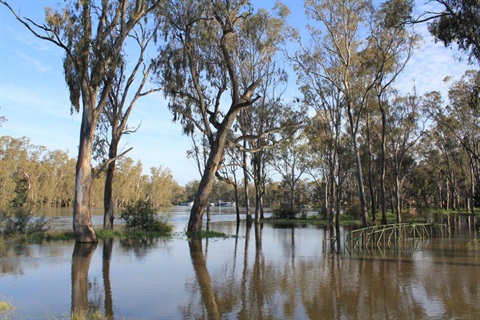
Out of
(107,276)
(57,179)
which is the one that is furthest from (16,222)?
(57,179)

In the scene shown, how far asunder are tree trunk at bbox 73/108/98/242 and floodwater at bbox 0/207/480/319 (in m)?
0.82

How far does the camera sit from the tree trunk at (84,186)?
642 inches

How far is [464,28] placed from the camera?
16000mm

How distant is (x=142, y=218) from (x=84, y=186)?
6.81m

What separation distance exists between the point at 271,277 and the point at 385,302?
10.7 feet

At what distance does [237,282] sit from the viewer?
9750 millimetres

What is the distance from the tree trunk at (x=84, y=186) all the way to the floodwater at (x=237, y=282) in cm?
82

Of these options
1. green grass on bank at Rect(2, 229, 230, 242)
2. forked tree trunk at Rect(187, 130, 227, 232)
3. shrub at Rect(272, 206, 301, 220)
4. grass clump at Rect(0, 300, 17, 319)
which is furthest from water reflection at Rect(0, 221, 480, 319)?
shrub at Rect(272, 206, 301, 220)

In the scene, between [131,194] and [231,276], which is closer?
[231,276]

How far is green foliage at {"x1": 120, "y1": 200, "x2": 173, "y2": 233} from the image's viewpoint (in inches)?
898

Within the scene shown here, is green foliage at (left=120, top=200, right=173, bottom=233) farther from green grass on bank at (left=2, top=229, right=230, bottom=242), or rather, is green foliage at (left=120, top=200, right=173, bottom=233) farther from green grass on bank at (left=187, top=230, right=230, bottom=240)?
green grass on bank at (left=187, top=230, right=230, bottom=240)

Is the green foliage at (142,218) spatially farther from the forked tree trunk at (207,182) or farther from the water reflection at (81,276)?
the water reflection at (81,276)

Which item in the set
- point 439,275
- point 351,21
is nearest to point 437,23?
point 351,21

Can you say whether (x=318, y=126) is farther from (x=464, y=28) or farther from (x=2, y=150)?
(x=2, y=150)
